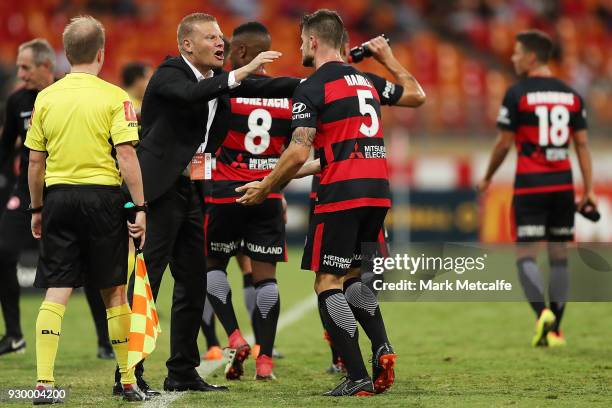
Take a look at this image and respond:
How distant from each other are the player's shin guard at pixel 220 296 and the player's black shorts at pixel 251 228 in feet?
0.65

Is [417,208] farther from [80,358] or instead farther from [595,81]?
[80,358]

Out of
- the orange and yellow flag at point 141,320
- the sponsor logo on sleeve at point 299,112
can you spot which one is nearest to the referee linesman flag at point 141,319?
the orange and yellow flag at point 141,320

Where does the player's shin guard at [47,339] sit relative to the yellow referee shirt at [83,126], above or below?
below

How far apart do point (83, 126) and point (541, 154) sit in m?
4.67

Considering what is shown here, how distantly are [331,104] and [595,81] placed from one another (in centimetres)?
1624

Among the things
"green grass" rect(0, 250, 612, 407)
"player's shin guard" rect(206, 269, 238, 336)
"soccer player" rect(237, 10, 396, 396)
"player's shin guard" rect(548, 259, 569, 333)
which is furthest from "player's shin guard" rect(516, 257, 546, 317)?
"soccer player" rect(237, 10, 396, 396)

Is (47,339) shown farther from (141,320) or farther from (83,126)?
(83,126)

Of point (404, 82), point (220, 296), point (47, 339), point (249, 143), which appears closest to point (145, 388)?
point (47, 339)

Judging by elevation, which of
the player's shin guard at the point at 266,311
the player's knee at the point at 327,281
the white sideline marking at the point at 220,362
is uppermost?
the player's knee at the point at 327,281

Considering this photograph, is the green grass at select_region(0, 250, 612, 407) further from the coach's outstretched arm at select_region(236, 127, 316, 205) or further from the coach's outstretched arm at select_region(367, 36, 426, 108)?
the coach's outstretched arm at select_region(367, 36, 426, 108)

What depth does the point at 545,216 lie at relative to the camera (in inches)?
363

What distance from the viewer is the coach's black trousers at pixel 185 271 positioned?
628 centimetres

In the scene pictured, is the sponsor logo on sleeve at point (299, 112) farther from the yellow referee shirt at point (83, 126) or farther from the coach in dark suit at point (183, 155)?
the yellow referee shirt at point (83, 126)

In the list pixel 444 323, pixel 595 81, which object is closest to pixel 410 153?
pixel 595 81
